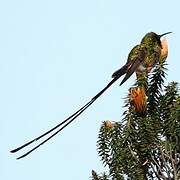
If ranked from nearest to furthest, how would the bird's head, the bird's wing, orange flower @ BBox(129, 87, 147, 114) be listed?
orange flower @ BBox(129, 87, 147, 114) → the bird's wing → the bird's head

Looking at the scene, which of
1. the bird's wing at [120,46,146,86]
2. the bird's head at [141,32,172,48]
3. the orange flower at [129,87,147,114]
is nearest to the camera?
the orange flower at [129,87,147,114]

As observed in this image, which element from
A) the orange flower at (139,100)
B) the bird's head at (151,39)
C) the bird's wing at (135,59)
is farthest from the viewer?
the bird's head at (151,39)

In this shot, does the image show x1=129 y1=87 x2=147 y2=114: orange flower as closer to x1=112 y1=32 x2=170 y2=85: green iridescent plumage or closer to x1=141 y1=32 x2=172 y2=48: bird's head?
x1=112 y1=32 x2=170 y2=85: green iridescent plumage

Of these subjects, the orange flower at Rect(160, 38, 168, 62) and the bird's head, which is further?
the bird's head

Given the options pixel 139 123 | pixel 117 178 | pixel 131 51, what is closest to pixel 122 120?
pixel 139 123

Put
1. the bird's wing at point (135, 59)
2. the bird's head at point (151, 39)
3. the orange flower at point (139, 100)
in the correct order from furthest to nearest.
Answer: the bird's head at point (151, 39) < the bird's wing at point (135, 59) < the orange flower at point (139, 100)

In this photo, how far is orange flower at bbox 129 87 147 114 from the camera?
485 centimetres

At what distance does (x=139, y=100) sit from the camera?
486 cm

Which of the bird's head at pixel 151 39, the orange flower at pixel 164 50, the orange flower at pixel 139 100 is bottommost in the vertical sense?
the orange flower at pixel 139 100

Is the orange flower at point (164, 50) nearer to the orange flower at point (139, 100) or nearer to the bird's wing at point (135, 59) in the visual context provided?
the bird's wing at point (135, 59)

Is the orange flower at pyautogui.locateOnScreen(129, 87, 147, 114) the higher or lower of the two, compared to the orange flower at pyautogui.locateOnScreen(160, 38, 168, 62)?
lower

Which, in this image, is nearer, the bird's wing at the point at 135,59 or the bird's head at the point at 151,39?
the bird's wing at the point at 135,59

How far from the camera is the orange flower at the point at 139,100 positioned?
4848mm

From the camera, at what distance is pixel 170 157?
4746mm
